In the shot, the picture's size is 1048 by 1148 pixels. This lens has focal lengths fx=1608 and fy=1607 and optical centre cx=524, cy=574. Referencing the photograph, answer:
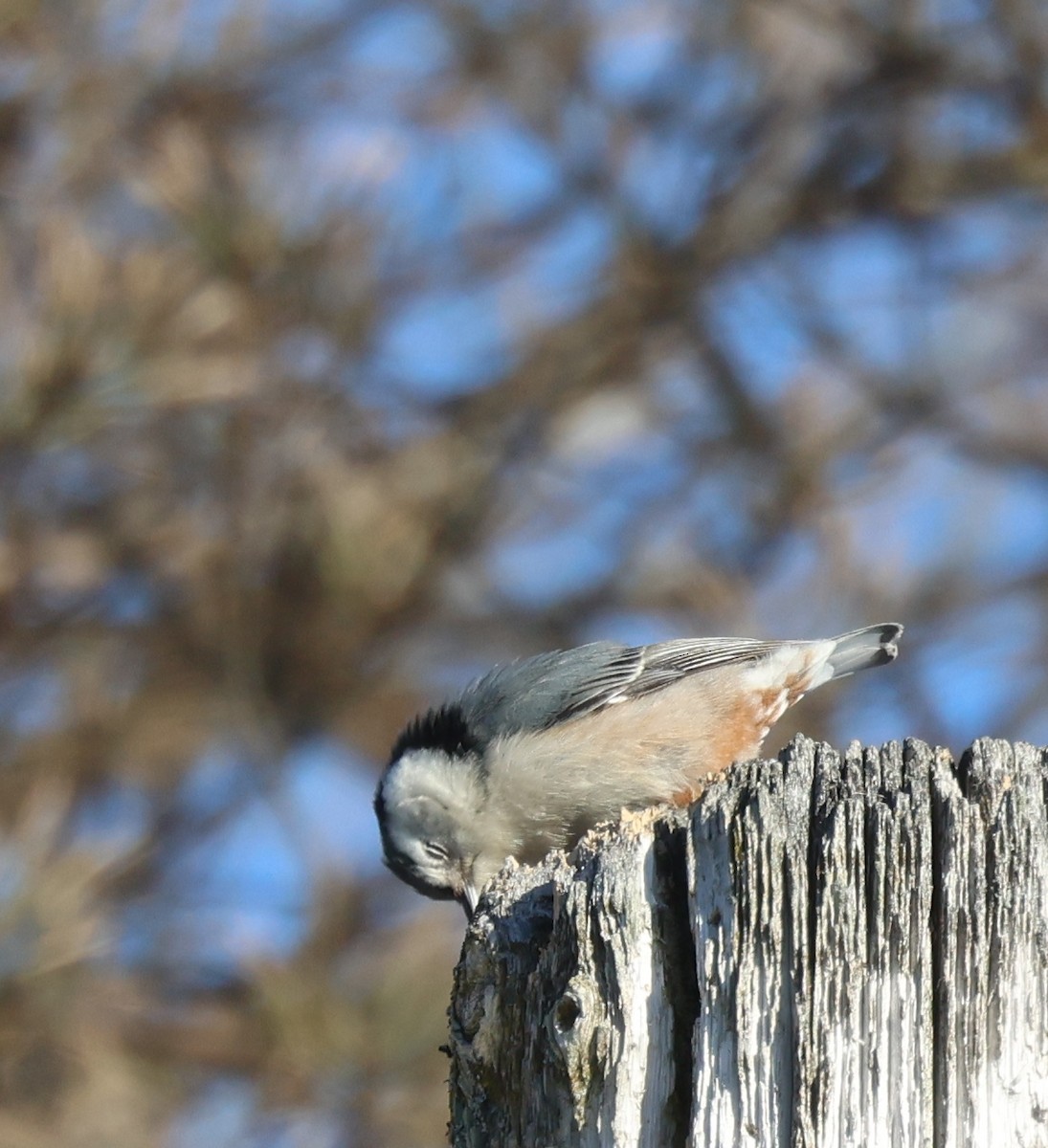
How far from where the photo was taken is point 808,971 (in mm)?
1336

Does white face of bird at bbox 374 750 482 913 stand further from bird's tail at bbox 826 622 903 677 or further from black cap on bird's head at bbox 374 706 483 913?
bird's tail at bbox 826 622 903 677

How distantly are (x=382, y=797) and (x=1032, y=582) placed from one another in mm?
2841

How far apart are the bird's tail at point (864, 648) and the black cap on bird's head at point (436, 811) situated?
0.84m

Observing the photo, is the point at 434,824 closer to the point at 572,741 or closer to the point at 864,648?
the point at 572,741

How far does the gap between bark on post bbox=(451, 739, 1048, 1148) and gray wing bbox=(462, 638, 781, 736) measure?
1914 millimetres

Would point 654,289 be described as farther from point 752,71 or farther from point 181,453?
point 181,453

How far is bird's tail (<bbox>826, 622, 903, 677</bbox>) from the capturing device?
3557 millimetres

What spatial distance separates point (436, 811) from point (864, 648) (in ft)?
3.31

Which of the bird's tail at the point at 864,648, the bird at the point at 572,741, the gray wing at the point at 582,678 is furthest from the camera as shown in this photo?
the bird's tail at the point at 864,648

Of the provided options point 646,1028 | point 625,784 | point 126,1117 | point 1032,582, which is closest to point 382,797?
point 625,784

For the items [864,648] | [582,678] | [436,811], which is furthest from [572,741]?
[864,648]

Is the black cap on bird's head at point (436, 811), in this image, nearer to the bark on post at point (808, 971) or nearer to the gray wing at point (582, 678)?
the gray wing at point (582, 678)

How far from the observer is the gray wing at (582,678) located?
342cm

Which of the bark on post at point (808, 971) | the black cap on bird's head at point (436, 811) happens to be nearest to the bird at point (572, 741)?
the black cap on bird's head at point (436, 811)
